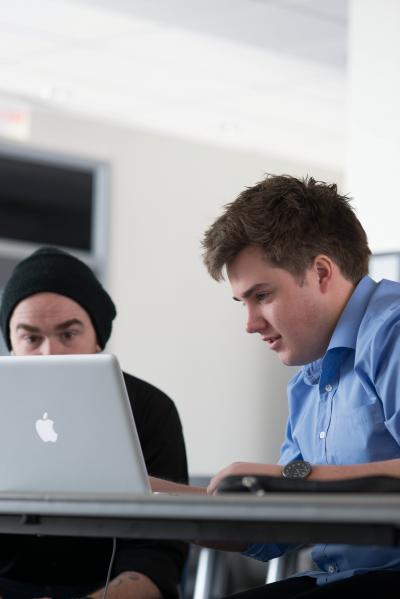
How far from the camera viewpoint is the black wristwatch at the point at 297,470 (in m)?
1.52

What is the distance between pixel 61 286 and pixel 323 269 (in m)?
0.73

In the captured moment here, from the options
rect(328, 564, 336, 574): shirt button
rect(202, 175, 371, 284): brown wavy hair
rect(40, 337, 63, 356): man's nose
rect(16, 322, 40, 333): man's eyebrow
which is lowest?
rect(328, 564, 336, 574): shirt button

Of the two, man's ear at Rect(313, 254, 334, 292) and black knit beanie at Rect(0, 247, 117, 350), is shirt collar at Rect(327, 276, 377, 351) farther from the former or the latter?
black knit beanie at Rect(0, 247, 117, 350)

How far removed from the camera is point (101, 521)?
1.44 meters

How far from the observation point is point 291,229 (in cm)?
189

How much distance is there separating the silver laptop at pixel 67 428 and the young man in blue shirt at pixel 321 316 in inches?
13.0

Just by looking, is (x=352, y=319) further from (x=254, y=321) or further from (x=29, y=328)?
(x=29, y=328)

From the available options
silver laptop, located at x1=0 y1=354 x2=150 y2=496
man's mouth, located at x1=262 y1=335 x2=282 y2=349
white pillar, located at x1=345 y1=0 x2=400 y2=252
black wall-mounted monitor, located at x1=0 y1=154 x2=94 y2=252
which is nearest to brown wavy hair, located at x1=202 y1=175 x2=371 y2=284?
man's mouth, located at x1=262 y1=335 x2=282 y2=349

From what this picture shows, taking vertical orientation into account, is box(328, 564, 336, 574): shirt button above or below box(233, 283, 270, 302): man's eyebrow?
below

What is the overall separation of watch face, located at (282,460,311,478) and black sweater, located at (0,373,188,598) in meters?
0.54

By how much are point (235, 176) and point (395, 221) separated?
2.69 meters

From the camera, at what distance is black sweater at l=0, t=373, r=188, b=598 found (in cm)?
203

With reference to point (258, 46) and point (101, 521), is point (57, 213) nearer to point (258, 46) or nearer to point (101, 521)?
point (258, 46)

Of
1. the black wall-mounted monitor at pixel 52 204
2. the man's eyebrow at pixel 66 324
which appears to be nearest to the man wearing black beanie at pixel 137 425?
the man's eyebrow at pixel 66 324
